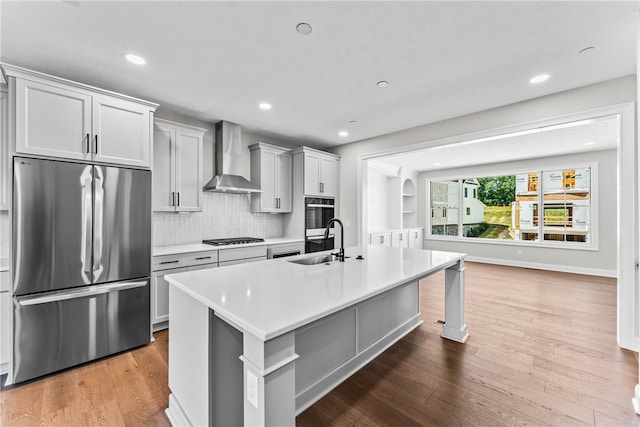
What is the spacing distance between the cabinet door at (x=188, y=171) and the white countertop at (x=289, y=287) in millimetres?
1847

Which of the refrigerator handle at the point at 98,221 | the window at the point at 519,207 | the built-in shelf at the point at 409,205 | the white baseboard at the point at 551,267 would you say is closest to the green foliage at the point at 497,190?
the window at the point at 519,207

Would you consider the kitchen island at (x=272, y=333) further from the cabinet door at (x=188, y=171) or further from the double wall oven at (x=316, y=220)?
the double wall oven at (x=316, y=220)

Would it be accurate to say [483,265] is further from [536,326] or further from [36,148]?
[36,148]

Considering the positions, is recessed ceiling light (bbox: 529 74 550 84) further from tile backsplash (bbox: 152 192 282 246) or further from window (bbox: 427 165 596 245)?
window (bbox: 427 165 596 245)

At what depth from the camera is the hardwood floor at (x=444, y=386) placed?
1755mm

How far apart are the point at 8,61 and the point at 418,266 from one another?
149 inches

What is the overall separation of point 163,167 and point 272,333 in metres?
3.04

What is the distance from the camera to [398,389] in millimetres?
2027

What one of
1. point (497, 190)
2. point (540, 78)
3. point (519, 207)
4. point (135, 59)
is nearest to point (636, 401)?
point (540, 78)

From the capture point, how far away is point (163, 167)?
3297 millimetres

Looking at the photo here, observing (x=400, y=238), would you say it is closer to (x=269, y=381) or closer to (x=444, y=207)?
(x=444, y=207)

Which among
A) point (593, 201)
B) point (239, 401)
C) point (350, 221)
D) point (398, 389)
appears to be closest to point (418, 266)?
point (398, 389)

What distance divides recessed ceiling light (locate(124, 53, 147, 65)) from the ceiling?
0.05 metres

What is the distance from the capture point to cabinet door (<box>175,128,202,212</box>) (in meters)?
3.41
